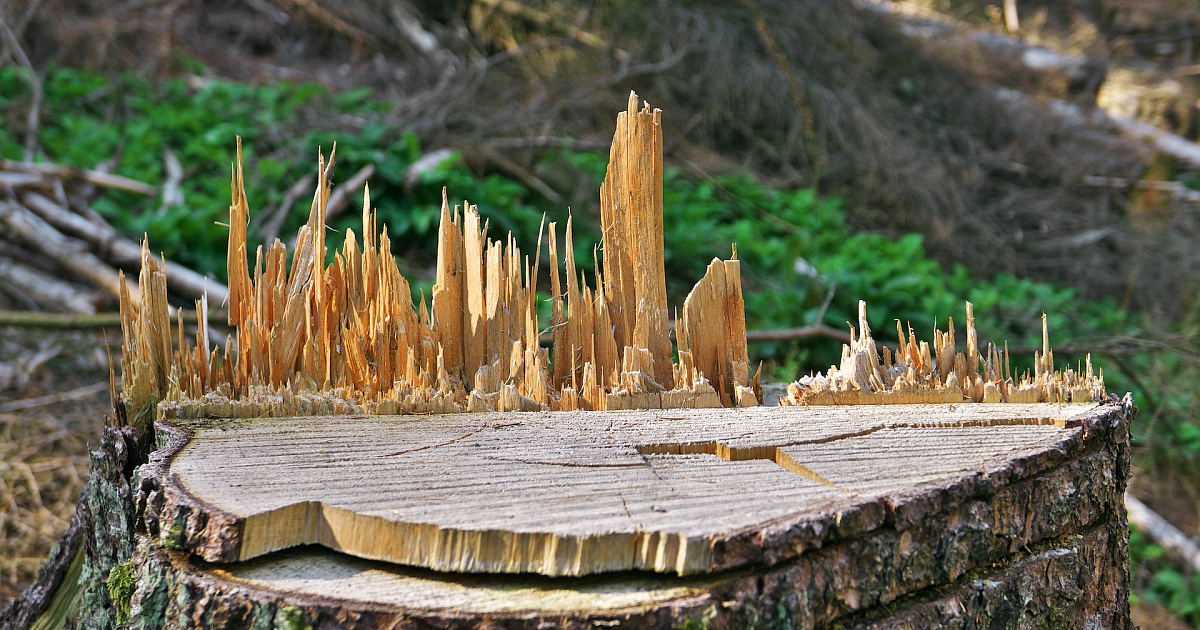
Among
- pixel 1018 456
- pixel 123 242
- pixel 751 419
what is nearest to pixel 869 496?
pixel 1018 456

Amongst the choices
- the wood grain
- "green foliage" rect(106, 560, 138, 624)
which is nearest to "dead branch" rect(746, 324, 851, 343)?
the wood grain

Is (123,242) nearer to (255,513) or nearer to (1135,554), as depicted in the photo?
(255,513)

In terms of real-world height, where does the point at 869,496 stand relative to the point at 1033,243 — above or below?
below

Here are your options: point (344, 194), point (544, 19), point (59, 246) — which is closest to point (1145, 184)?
point (544, 19)

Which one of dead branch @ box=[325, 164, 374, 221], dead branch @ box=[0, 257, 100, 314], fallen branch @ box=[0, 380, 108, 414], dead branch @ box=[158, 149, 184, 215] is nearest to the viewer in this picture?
fallen branch @ box=[0, 380, 108, 414]

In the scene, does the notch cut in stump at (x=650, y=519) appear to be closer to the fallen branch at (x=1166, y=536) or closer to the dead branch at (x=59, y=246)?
the fallen branch at (x=1166, y=536)

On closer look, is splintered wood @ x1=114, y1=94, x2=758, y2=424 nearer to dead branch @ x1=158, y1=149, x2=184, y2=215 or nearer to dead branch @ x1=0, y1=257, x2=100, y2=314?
dead branch @ x1=0, y1=257, x2=100, y2=314
